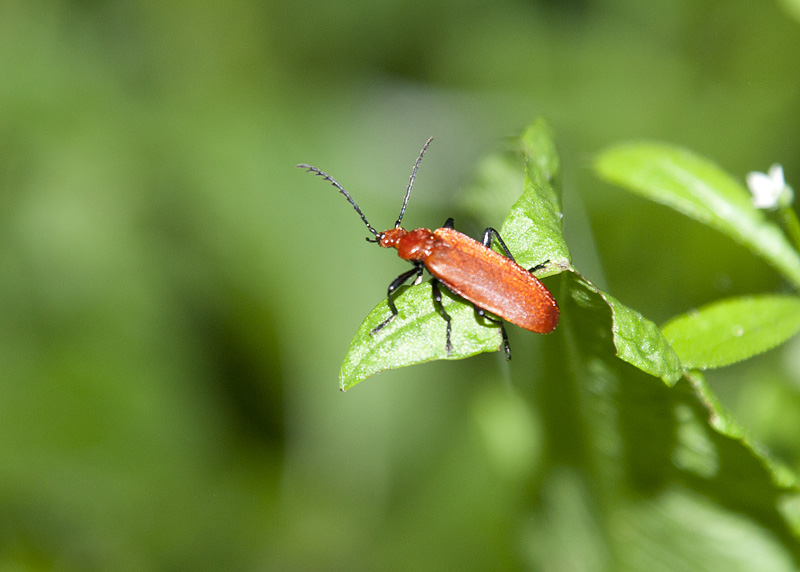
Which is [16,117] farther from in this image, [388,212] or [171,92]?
[388,212]

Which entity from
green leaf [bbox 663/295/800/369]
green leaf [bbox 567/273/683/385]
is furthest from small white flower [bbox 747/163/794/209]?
green leaf [bbox 567/273/683/385]

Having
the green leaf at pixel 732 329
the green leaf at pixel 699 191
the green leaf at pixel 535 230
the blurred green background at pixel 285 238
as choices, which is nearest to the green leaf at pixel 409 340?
the green leaf at pixel 535 230

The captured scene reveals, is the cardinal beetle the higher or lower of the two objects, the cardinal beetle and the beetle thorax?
the lower

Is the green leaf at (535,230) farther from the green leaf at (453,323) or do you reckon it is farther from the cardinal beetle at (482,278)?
the cardinal beetle at (482,278)

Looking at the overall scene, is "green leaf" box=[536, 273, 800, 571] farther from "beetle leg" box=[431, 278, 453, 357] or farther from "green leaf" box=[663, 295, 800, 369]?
"beetle leg" box=[431, 278, 453, 357]

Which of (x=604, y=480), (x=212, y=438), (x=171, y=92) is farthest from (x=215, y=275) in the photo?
(x=604, y=480)

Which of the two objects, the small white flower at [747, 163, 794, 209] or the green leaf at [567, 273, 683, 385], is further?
the small white flower at [747, 163, 794, 209]
